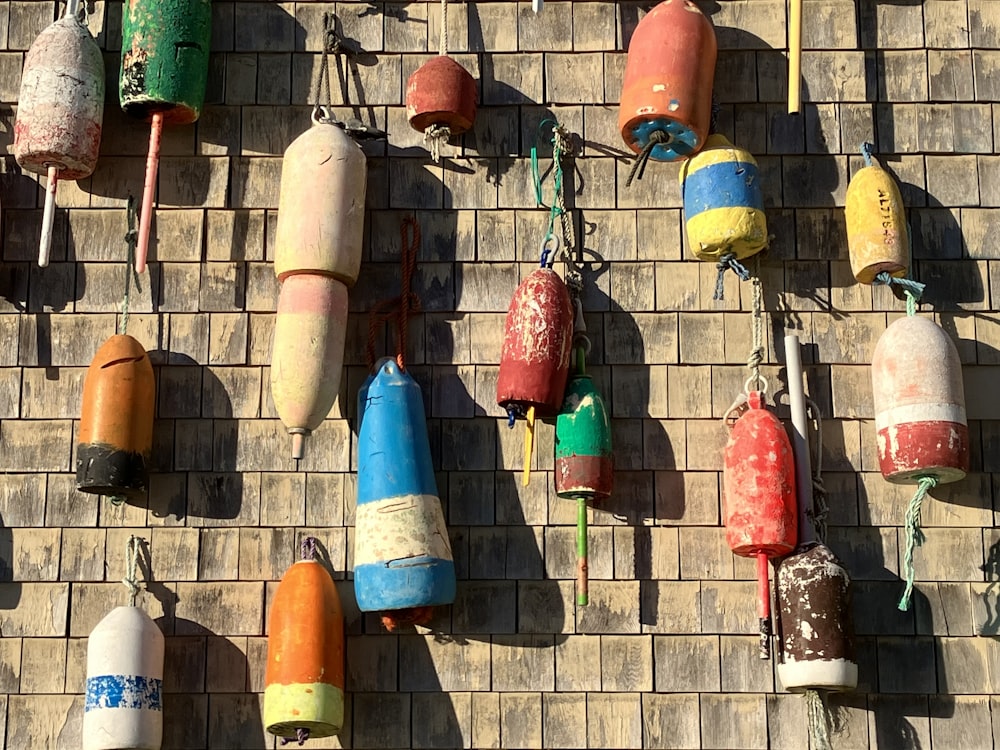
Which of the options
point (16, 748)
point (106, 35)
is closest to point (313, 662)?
point (16, 748)

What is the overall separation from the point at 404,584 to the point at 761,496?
48.2 inches

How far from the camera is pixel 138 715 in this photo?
4949mm

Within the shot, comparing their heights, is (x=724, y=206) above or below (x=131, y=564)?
above

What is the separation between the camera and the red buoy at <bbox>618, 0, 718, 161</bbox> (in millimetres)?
5320

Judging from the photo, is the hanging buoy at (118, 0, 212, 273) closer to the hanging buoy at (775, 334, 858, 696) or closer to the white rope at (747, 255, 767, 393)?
the white rope at (747, 255, 767, 393)

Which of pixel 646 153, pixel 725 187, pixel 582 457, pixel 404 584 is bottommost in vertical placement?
pixel 404 584

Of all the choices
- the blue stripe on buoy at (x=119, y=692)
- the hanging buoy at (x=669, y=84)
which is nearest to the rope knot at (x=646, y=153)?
the hanging buoy at (x=669, y=84)

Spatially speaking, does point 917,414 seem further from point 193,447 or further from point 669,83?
point 193,447

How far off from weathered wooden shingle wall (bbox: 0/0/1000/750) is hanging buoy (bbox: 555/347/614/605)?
→ 0.11 metres

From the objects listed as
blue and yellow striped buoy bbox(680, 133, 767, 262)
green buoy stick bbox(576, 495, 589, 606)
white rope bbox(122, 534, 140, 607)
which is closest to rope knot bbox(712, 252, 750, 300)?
blue and yellow striped buoy bbox(680, 133, 767, 262)

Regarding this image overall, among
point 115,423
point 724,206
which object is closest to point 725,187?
point 724,206

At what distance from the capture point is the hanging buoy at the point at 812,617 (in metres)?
4.93

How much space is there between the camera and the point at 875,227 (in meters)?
5.31

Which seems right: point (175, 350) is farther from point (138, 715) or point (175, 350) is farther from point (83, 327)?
point (138, 715)
